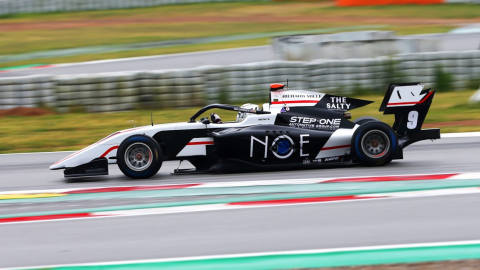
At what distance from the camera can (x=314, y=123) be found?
7699 millimetres

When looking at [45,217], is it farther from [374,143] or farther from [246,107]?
[374,143]

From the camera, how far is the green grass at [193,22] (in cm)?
2391

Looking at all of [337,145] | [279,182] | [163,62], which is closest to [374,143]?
[337,145]

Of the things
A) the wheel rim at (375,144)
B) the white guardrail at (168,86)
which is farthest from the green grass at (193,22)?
the wheel rim at (375,144)

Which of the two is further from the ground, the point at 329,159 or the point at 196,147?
the point at 196,147

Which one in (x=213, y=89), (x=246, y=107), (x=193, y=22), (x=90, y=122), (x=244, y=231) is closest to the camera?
(x=244, y=231)

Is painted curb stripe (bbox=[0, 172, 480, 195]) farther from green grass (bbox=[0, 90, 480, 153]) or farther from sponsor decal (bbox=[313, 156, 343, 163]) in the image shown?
green grass (bbox=[0, 90, 480, 153])

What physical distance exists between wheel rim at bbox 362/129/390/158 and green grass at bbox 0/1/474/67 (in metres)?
14.5

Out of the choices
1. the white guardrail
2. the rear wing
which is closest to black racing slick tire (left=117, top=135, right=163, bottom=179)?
the rear wing

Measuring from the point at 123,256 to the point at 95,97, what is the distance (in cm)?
904

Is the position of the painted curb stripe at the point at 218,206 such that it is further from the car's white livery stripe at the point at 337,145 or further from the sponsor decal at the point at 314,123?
the sponsor decal at the point at 314,123

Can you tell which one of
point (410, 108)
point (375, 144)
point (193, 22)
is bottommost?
point (375, 144)

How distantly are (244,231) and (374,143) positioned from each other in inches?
110

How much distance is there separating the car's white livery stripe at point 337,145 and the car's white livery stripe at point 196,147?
4.27 ft
